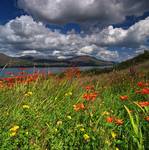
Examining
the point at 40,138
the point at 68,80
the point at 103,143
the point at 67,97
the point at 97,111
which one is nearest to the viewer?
the point at 103,143

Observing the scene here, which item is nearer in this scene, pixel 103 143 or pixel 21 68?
pixel 103 143

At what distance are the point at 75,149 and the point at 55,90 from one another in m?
3.05

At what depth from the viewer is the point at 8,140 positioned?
4.44 meters

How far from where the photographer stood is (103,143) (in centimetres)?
440

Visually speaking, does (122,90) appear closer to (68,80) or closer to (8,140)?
Answer: (68,80)

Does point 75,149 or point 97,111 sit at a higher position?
point 97,111

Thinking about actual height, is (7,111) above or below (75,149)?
above

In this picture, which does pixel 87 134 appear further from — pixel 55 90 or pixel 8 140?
pixel 55 90

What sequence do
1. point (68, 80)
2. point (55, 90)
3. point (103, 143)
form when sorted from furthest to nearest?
point (68, 80) → point (55, 90) → point (103, 143)

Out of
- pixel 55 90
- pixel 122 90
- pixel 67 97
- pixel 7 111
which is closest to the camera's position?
pixel 7 111

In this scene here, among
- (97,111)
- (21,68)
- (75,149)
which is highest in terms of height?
(21,68)

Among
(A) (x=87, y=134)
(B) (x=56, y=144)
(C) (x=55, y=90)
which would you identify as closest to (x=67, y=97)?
(C) (x=55, y=90)

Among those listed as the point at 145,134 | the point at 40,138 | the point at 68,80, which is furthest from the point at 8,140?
the point at 68,80

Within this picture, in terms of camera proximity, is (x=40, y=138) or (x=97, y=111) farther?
(x=97, y=111)
